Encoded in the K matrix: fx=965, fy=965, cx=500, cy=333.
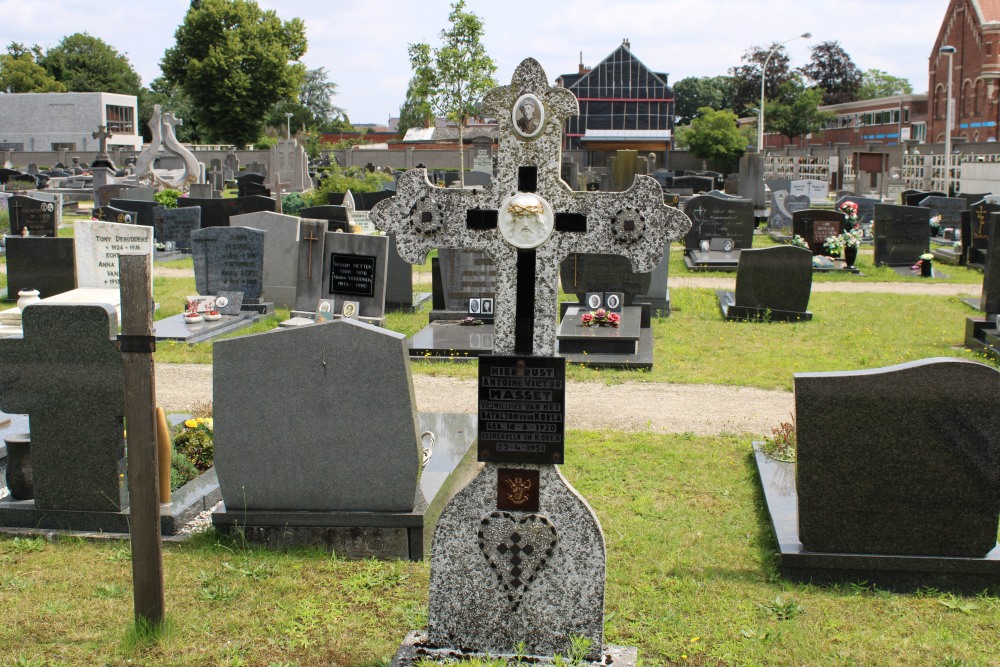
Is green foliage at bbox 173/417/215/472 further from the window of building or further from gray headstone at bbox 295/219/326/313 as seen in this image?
the window of building

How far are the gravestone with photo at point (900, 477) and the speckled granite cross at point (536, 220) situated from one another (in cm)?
148

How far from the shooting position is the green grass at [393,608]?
4598 millimetres

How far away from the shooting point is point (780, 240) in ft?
80.4

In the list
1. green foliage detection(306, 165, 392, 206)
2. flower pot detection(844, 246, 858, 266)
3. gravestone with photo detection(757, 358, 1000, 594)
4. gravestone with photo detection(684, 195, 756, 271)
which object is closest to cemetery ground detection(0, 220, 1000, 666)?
gravestone with photo detection(757, 358, 1000, 594)

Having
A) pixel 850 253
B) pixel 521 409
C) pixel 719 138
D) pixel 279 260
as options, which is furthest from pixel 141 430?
pixel 719 138

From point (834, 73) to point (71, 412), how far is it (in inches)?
3895

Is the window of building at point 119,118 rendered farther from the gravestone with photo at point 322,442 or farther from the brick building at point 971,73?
the gravestone with photo at point 322,442

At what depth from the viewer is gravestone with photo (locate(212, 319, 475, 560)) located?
5582mm

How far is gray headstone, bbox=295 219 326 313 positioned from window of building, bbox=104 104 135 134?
7490cm

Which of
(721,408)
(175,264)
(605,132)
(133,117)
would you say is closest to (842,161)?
(605,132)

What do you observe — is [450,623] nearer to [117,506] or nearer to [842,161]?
[117,506]

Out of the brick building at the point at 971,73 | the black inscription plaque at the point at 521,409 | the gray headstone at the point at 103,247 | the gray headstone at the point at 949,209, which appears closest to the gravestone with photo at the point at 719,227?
the gray headstone at the point at 949,209

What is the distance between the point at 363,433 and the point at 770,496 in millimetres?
2801

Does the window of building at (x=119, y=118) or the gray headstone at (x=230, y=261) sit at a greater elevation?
the window of building at (x=119, y=118)
